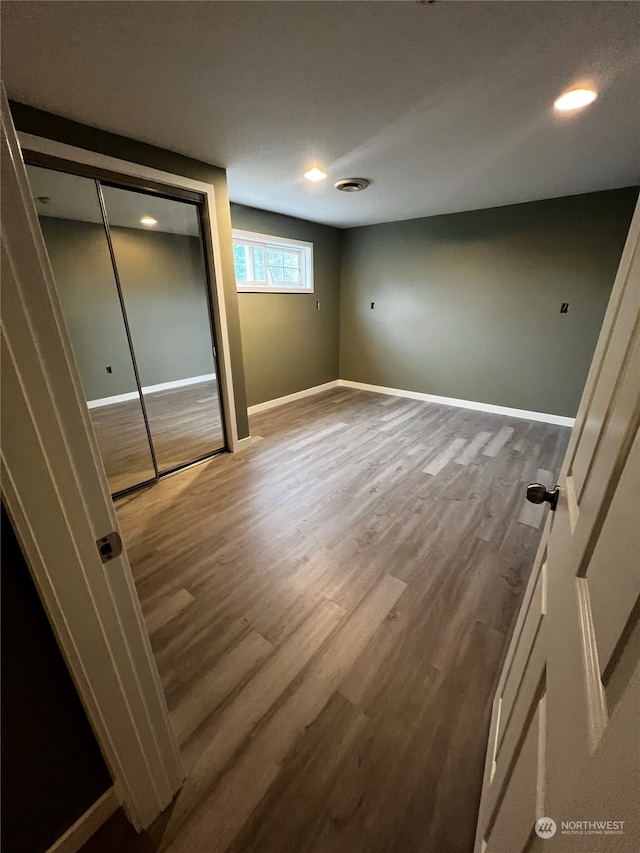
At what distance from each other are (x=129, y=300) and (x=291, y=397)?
2.33m

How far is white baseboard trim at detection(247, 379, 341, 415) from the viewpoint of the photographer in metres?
4.39

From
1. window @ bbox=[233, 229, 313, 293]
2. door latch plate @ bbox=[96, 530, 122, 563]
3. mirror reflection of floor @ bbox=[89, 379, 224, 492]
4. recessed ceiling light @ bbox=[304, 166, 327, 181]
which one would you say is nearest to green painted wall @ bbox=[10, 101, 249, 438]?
mirror reflection of floor @ bbox=[89, 379, 224, 492]

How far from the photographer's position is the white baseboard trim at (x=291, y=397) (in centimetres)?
439

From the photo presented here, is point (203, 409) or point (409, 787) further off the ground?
point (203, 409)

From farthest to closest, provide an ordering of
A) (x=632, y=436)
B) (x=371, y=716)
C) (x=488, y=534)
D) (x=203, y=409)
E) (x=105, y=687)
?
(x=203, y=409), (x=488, y=534), (x=371, y=716), (x=105, y=687), (x=632, y=436)

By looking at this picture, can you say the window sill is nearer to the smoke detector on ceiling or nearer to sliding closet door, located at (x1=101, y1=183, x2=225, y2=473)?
sliding closet door, located at (x1=101, y1=183, x2=225, y2=473)

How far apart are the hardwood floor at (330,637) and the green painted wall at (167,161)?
1045 millimetres

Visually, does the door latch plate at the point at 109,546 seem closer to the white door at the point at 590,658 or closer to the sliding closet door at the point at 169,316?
the white door at the point at 590,658

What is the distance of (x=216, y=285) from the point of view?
2.78 meters

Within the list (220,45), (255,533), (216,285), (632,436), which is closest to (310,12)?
(220,45)

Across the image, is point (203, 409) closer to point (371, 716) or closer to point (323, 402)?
point (323, 402)

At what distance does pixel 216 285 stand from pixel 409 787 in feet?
10.2

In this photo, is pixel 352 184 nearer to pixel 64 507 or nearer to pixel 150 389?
pixel 150 389

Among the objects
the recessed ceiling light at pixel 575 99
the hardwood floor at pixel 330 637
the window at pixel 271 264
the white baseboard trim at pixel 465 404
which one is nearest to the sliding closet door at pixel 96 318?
the hardwood floor at pixel 330 637
